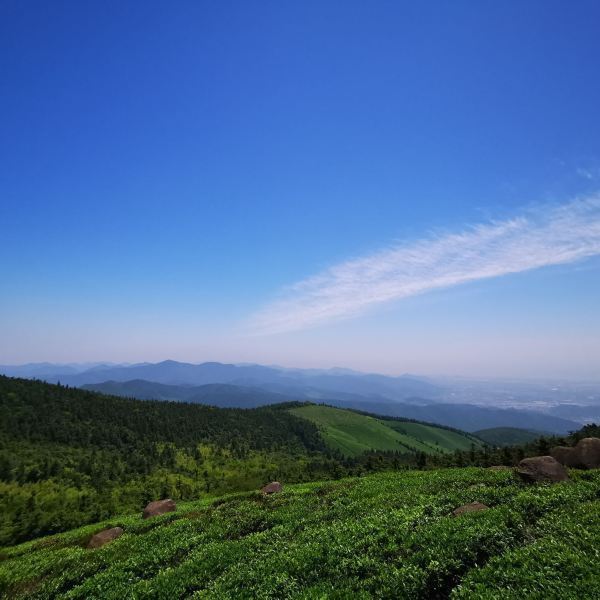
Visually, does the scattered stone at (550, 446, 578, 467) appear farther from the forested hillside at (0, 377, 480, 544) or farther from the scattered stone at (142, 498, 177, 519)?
the scattered stone at (142, 498, 177, 519)

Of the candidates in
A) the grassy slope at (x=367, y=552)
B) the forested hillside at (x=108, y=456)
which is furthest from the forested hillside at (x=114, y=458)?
the grassy slope at (x=367, y=552)

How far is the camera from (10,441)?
106438mm

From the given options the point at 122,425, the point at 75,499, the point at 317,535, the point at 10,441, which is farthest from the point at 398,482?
the point at 122,425

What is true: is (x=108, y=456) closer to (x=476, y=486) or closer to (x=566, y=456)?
(x=476, y=486)

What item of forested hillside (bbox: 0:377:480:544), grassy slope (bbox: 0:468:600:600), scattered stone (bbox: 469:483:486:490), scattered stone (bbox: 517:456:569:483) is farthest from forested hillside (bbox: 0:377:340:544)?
scattered stone (bbox: 517:456:569:483)

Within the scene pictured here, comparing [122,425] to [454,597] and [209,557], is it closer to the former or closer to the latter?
[209,557]

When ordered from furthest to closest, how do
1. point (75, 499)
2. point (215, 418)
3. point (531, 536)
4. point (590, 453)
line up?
1. point (215, 418)
2. point (75, 499)
3. point (590, 453)
4. point (531, 536)

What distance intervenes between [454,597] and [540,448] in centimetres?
3583

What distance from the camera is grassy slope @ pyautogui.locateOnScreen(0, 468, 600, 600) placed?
43.0ft

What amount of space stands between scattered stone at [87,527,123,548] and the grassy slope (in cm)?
238

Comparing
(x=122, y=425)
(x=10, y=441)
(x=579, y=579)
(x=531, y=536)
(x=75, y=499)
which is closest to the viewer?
(x=579, y=579)

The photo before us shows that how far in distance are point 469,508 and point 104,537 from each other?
29.4 m

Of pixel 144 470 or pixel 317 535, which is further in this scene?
pixel 144 470

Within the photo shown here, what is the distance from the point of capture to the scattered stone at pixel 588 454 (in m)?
28.8
